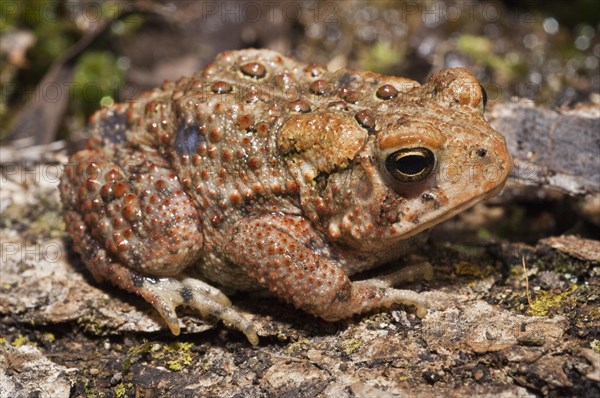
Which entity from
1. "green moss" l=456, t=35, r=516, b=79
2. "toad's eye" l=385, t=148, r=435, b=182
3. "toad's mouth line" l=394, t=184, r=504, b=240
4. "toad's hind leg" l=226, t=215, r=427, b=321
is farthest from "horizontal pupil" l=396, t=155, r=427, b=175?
"green moss" l=456, t=35, r=516, b=79

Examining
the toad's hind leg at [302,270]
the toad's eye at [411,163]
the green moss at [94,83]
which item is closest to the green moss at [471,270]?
the toad's hind leg at [302,270]

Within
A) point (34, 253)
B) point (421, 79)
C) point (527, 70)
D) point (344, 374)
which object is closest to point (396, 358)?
point (344, 374)

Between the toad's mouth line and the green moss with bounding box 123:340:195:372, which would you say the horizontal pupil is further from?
the green moss with bounding box 123:340:195:372

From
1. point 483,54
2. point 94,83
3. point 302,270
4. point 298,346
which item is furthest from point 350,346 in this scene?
point 94,83

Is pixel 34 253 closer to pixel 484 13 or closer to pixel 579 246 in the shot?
pixel 579 246

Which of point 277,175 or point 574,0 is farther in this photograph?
point 574,0

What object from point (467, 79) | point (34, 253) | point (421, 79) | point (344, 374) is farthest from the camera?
point (421, 79)

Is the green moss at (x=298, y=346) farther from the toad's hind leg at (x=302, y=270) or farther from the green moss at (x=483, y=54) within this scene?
the green moss at (x=483, y=54)
